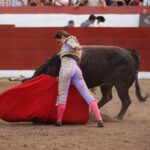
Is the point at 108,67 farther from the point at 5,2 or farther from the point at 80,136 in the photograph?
the point at 5,2

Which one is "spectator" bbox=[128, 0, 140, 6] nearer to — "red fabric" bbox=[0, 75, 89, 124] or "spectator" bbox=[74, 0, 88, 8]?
"spectator" bbox=[74, 0, 88, 8]

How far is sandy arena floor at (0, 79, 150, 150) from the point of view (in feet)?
19.1

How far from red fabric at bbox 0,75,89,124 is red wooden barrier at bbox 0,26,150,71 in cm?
578

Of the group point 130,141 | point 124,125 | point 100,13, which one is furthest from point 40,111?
point 100,13

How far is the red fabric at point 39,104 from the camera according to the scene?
7.39 meters

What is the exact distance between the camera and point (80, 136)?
6.38 metres

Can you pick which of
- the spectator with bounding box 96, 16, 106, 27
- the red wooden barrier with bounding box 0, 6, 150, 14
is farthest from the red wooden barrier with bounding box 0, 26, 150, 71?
the red wooden barrier with bounding box 0, 6, 150, 14

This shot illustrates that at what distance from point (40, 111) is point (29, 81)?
40cm

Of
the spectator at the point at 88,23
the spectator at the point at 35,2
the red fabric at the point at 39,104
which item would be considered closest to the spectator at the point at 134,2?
the spectator at the point at 88,23

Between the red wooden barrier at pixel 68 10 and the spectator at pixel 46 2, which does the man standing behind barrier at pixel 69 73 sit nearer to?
the red wooden barrier at pixel 68 10

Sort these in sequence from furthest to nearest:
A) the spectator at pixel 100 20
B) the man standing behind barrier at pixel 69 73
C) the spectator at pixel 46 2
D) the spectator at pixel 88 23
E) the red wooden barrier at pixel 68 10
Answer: the spectator at pixel 46 2
the red wooden barrier at pixel 68 10
the spectator at pixel 88 23
the spectator at pixel 100 20
the man standing behind barrier at pixel 69 73

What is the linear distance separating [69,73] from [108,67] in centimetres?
90

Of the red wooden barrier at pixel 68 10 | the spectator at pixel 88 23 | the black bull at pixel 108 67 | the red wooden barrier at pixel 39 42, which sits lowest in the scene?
the red wooden barrier at pixel 39 42

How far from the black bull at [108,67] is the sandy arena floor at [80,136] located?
0.42m
